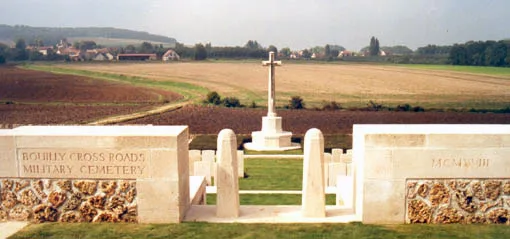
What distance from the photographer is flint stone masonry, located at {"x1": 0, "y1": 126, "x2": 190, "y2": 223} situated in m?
5.69

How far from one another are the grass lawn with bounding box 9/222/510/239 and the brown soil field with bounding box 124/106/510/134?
47.2 ft

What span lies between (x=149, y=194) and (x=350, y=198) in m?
2.76

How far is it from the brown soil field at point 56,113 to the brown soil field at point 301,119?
8.93 feet

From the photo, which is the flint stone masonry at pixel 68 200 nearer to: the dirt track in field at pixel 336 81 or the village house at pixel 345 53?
the dirt track in field at pixel 336 81

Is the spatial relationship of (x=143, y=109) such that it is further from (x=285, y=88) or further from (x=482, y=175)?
(x=482, y=175)

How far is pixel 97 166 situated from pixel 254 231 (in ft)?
6.83

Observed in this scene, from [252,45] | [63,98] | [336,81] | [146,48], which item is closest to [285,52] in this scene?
[252,45]

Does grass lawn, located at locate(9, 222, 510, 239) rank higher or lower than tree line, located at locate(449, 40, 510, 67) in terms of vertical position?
lower

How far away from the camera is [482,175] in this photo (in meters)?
5.69

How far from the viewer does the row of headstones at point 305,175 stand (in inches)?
228

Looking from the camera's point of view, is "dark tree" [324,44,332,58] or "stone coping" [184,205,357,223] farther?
"dark tree" [324,44,332,58]

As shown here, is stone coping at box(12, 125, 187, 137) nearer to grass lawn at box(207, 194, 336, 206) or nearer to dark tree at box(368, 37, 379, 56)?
grass lawn at box(207, 194, 336, 206)

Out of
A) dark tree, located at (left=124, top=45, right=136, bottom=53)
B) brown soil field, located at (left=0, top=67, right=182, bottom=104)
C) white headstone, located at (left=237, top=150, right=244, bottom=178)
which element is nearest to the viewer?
white headstone, located at (left=237, top=150, right=244, bottom=178)

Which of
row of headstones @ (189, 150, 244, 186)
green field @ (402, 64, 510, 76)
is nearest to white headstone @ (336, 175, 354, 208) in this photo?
row of headstones @ (189, 150, 244, 186)
